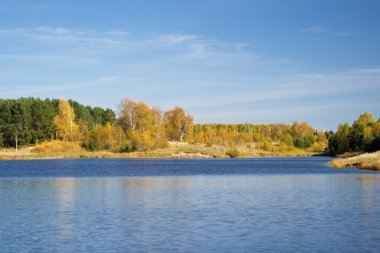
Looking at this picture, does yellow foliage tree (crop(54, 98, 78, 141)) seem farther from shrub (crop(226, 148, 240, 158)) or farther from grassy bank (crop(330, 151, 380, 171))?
grassy bank (crop(330, 151, 380, 171))

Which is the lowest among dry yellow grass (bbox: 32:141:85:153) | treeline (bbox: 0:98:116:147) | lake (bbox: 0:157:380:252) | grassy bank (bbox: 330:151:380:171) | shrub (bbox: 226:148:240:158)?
lake (bbox: 0:157:380:252)

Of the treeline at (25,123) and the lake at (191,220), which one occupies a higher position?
the treeline at (25,123)

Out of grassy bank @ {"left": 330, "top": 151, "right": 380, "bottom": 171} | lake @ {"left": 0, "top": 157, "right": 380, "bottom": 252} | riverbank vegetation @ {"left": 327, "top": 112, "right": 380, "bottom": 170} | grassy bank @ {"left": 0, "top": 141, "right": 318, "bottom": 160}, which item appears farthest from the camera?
grassy bank @ {"left": 0, "top": 141, "right": 318, "bottom": 160}

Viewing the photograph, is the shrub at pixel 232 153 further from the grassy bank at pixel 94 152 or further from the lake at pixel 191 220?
the lake at pixel 191 220

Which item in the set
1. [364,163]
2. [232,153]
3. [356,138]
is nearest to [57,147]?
[232,153]

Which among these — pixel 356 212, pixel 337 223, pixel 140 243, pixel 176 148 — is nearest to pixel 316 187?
pixel 356 212

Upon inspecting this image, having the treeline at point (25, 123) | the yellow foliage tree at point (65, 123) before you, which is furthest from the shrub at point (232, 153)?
the treeline at point (25, 123)

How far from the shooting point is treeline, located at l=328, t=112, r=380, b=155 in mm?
127688

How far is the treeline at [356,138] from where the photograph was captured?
419 feet

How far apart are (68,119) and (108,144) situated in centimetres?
2306

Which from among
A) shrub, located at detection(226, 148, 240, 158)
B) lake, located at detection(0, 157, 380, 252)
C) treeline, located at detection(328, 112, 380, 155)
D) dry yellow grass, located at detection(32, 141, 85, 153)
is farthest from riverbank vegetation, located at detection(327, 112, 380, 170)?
dry yellow grass, located at detection(32, 141, 85, 153)

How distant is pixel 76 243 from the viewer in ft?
76.0

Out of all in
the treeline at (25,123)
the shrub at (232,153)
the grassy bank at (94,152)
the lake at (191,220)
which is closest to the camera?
the lake at (191,220)

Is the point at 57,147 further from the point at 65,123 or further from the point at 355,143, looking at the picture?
the point at 355,143
